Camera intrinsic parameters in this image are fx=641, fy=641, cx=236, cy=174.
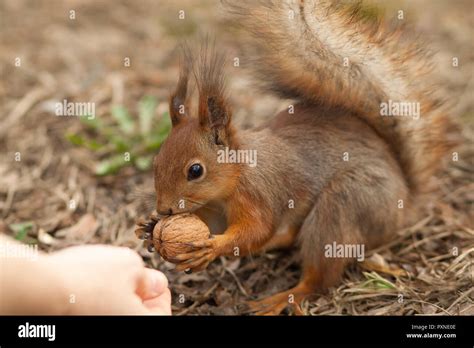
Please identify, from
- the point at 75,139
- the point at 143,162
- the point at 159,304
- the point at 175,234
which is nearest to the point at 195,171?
the point at 175,234

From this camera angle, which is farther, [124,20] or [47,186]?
[124,20]

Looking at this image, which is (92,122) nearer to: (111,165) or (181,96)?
(111,165)

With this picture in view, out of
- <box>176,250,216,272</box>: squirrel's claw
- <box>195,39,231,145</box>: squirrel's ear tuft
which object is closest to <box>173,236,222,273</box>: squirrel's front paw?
<box>176,250,216,272</box>: squirrel's claw

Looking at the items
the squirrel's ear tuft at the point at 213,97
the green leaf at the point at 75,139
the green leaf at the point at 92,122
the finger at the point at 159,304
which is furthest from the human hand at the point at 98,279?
the green leaf at the point at 92,122
